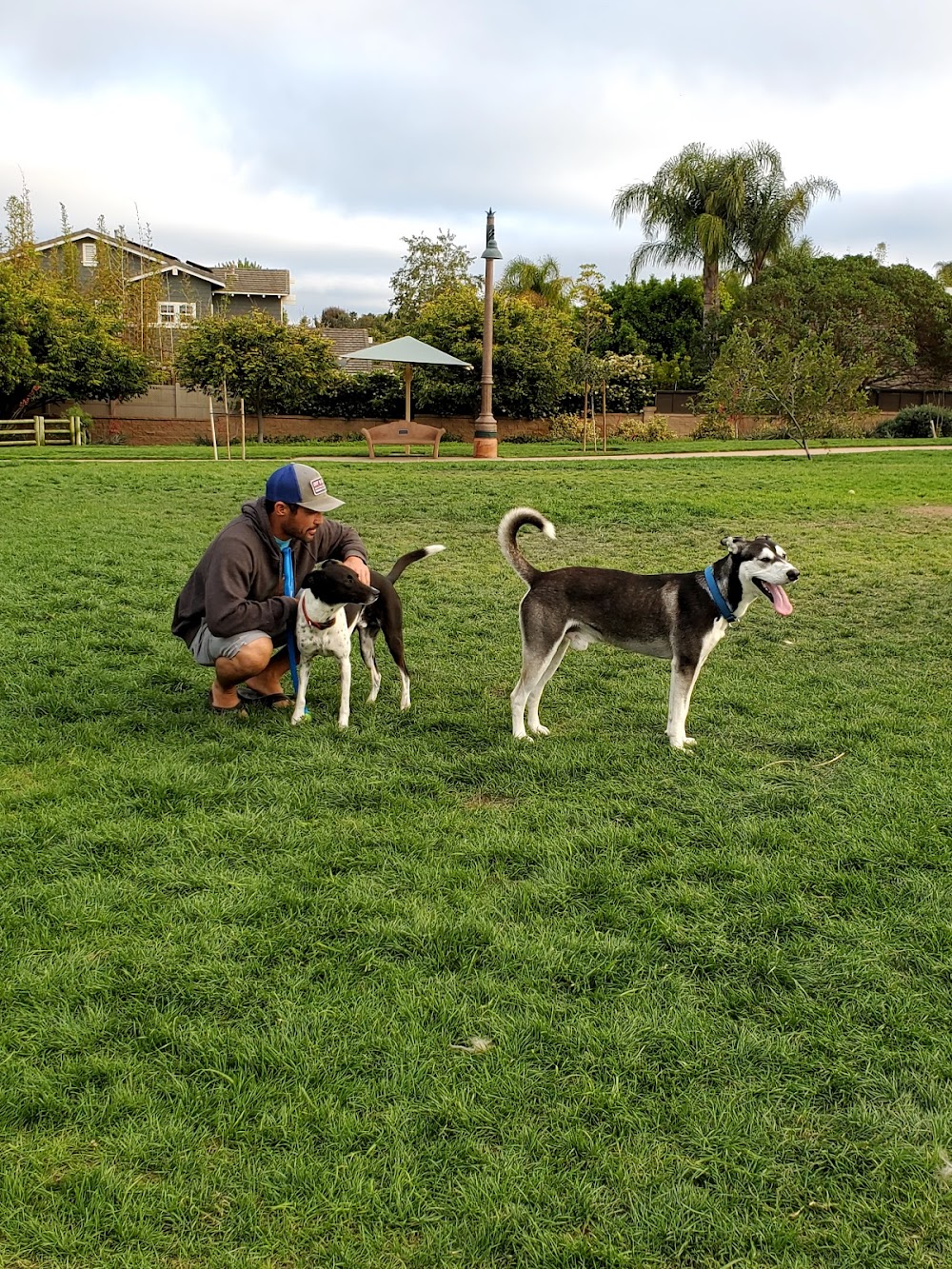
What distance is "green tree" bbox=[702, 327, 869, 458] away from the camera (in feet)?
74.3

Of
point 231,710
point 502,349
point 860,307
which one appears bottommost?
point 231,710

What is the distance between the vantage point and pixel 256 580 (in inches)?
200

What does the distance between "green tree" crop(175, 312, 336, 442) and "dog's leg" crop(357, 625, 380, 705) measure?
22853 mm

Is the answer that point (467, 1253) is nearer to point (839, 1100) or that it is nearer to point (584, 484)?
point (839, 1100)

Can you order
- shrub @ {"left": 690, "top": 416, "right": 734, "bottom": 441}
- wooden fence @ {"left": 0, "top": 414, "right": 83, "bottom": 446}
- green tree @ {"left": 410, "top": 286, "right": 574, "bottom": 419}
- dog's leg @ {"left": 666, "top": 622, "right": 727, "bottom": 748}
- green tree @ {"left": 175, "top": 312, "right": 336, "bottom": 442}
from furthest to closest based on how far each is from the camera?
green tree @ {"left": 410, "top": 286, "right": 574, "bottom": 419} < shrub @ {"left": 690, "top": 416, "right": 734, "bottom": 441} < green tree @ {"left": 175, "top": 312, "right": 336, "bottom": 442} < wooden fence @ {"left": 0, "top": 414, "right": 83, "bottom": 446} < dog's leg @ {"left": 666, "top": 622, "right": 727, "bottom": 748}

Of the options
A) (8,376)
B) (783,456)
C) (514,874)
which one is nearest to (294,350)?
(8,376)

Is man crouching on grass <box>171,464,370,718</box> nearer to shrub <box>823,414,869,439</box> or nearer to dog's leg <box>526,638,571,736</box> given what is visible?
dog's leg <box>526,638,571,736</box>

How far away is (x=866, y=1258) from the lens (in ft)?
6.86

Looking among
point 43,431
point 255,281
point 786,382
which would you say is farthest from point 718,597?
point 255,281

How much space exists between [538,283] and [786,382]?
18712 mm

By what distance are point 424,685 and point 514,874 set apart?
240cm

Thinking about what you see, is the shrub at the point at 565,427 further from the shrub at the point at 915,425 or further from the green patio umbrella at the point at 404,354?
the shrub at the point at 915,425

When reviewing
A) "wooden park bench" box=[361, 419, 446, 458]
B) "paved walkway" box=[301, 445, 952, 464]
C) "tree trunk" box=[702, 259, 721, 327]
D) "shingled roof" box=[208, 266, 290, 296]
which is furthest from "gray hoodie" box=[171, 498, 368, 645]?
"shingled roof" box=[208, 266, 290, 296]

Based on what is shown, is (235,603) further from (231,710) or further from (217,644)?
(231,710)
